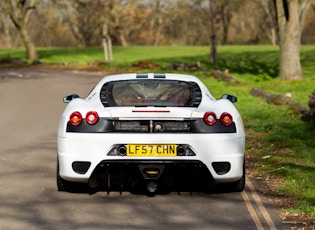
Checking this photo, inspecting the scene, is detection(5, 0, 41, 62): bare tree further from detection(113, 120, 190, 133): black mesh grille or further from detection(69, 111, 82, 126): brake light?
detection(113, 120, 190, 133): black mesh grille

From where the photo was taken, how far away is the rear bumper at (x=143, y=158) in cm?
808

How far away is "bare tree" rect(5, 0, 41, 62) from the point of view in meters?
52.9

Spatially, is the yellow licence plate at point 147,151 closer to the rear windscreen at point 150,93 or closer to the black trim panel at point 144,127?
the black trim panel at point 144,127

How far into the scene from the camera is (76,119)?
8352mm

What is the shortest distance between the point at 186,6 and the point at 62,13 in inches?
685

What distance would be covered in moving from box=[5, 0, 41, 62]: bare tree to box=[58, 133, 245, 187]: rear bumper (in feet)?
148

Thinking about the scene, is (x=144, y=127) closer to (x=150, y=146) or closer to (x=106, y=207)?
(x=150, y=146)

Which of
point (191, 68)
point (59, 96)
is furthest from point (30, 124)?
point (191, 68)

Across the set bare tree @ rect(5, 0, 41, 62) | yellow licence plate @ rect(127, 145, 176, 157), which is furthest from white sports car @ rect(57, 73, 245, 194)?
bare tree @ rect(5, 0, 41, 62)

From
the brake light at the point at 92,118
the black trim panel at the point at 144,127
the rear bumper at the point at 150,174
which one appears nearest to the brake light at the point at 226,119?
the black trim panel at the point at 144,127

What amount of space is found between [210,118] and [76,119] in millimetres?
1428

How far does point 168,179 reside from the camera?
27.1 feet

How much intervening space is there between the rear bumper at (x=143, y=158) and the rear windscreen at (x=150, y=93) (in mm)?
673

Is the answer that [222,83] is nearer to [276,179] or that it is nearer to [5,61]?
[276,179]
